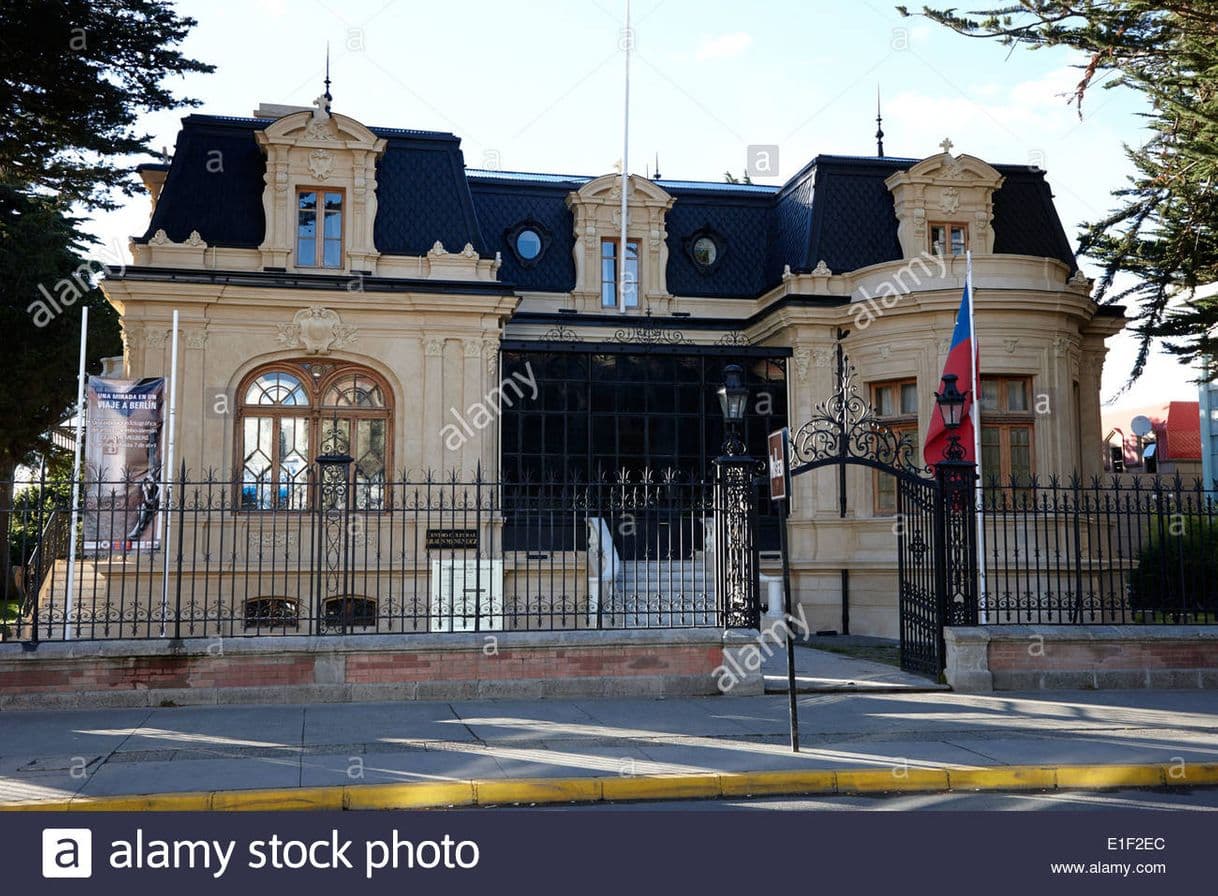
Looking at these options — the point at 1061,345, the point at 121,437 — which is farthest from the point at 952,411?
the point at 121,437

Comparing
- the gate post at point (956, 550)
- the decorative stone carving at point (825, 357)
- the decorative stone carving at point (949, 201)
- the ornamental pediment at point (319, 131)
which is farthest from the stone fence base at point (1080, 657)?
the ornamental pediment at point (319, 131)

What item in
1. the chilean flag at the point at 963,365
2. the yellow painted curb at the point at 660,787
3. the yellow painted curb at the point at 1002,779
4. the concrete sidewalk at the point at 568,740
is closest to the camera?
the yellow painted curb at the point at 660,787

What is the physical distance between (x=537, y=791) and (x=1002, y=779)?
403 centimetres

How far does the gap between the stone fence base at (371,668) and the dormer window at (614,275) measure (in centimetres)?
1216

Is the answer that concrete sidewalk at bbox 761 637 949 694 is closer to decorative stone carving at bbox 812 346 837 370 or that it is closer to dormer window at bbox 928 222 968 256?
decorative stone carving at bbox 812 346 837 370

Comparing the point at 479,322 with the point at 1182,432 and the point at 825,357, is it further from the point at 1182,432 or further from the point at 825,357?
the point at 1182,432

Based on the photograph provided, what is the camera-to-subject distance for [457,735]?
1080 centimetres

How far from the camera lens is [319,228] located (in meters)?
21.3

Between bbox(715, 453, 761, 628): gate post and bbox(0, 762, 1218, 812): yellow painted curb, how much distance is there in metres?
4.25

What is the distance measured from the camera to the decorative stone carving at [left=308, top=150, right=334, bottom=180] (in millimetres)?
21219

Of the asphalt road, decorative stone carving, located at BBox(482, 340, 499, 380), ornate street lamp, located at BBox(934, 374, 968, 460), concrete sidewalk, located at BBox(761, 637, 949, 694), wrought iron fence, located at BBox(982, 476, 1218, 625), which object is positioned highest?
decorative stone carving, located at BBox(482, 340, 499, 380)

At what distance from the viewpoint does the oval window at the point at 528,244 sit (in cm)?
2406

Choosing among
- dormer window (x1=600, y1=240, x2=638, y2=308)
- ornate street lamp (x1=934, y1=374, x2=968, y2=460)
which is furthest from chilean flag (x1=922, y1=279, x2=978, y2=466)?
dormer window (x1=600, y1=240, x2=638, y2=308)

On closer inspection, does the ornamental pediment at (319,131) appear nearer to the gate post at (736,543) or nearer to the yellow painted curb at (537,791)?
the gate post at (736,543)
